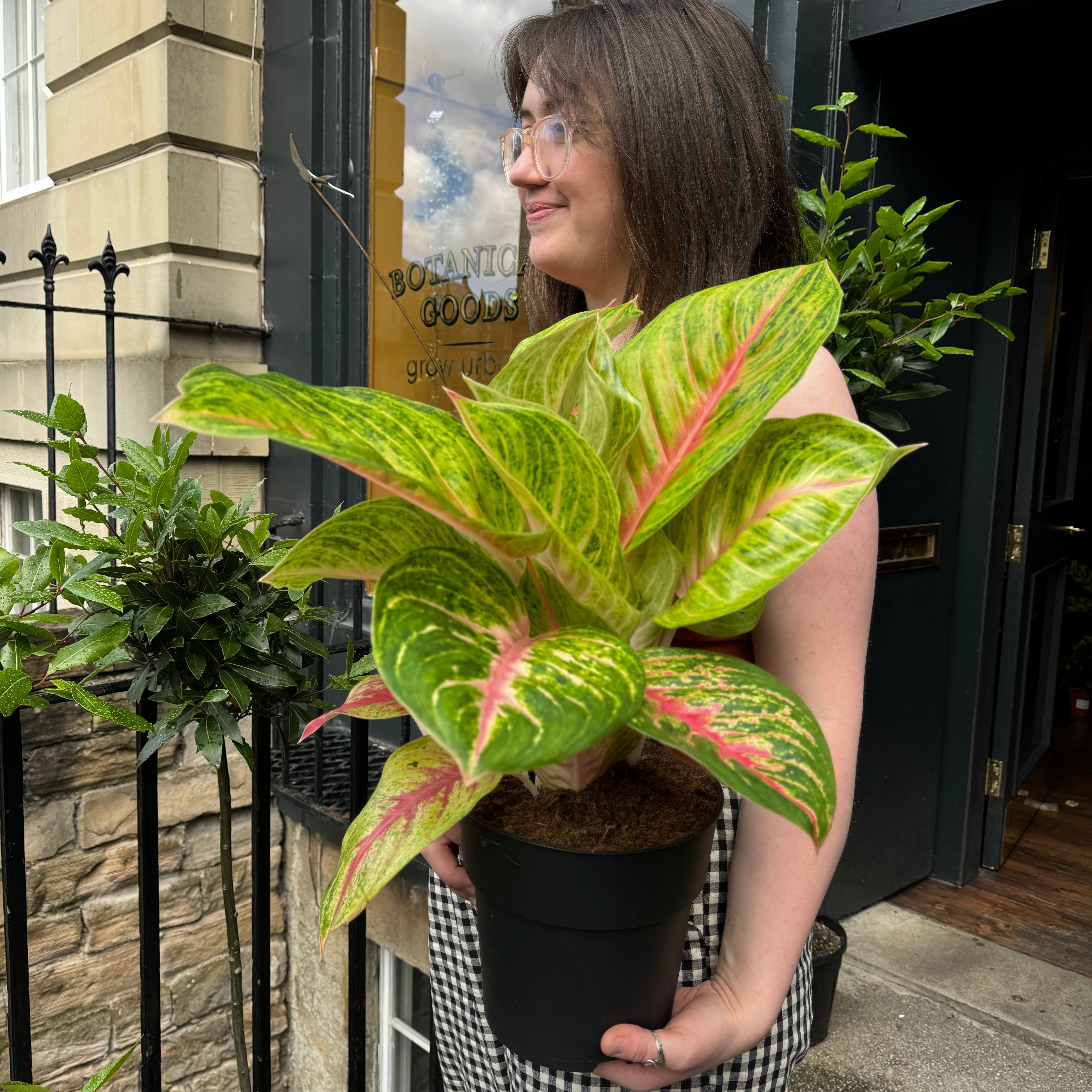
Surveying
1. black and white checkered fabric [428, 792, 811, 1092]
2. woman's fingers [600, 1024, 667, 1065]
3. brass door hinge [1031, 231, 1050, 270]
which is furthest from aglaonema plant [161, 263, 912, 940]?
brass door hinge [1031, 231, 1050, 270]

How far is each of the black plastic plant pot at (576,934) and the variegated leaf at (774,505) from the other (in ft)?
0.70

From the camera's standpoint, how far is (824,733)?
33.3 inches

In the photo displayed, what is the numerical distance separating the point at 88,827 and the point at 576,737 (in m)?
2.78

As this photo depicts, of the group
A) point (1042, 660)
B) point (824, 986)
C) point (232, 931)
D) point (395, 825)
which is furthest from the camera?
point (1042, 660)

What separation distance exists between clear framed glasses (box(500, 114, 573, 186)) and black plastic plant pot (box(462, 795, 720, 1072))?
756mm

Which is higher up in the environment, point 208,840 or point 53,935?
point 208,840

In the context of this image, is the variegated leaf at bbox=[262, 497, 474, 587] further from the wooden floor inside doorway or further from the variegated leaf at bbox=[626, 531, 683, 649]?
the wooden floor inside doorway

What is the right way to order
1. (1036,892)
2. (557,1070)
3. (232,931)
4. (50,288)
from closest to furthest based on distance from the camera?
(557,1070)
(232,931)
(50,288)
(1036,892)

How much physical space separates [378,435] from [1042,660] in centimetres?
443

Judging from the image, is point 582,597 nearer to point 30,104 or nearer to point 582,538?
point 582,538

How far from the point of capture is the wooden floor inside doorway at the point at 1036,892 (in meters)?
2.98

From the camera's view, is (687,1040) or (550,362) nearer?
(550,362)

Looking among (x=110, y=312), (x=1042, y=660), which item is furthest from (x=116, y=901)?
(x=1042, y=660)

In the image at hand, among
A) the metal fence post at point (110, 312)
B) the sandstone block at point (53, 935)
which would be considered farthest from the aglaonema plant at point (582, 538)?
the sandstone block at point (53, 935)
